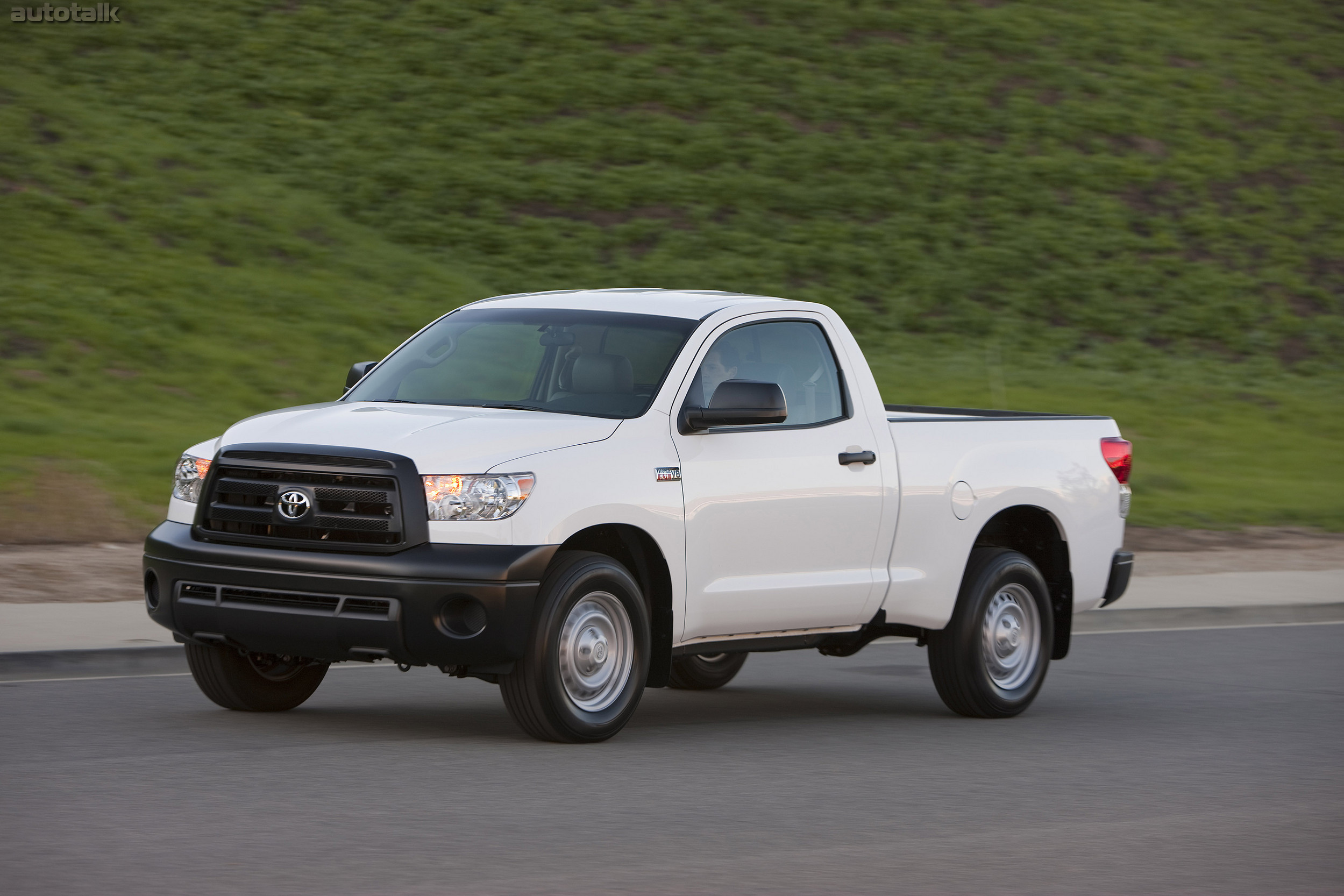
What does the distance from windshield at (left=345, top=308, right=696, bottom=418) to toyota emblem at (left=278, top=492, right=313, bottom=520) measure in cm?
114

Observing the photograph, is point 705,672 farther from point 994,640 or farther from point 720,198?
point 720,198

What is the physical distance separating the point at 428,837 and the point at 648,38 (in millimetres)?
34552

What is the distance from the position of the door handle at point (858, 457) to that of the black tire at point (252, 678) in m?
2.67

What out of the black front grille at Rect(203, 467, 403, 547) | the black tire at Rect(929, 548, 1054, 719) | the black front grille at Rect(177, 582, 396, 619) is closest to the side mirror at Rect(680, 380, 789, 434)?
the black front grille at Rect(203, 467, 403, 547)

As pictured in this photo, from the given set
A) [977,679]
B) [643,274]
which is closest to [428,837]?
[977,679]

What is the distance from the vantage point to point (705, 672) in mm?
11703

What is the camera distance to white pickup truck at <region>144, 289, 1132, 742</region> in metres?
8.45

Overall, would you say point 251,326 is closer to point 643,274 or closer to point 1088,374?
point 643,274

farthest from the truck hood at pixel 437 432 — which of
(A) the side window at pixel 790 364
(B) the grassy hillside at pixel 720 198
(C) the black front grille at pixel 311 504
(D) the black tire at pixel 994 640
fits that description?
(B) the grassy hillside at pixel 720 198

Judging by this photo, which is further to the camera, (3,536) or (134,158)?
(134,158)

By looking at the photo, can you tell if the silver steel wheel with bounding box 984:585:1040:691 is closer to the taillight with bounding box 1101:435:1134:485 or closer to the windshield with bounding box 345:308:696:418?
the taillight with bounding box 1101:435:1134:485

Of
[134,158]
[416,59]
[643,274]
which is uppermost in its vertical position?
[416,59]

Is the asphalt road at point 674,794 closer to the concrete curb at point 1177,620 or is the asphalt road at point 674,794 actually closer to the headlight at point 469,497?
the concrete curb at point 1177,620

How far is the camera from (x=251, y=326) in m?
27.0
